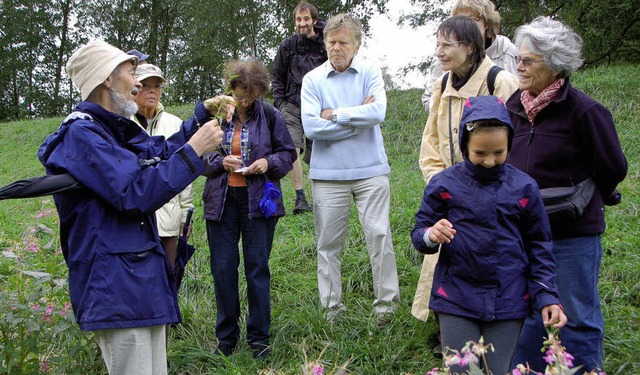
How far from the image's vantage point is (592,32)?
1477 cm

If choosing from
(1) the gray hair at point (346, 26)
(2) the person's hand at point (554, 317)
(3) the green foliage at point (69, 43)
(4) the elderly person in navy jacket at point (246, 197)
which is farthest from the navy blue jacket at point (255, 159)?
(3) the green foliage at point (69, 43)

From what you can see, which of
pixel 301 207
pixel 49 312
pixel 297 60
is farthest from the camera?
pixel 301 207

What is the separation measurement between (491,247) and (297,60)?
3.76 m

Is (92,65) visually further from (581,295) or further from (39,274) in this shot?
(581,295)

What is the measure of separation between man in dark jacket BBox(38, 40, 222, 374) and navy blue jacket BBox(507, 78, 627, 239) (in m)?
1.56

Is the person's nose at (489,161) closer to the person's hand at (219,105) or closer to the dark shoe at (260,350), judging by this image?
the person's hand at (219,105)

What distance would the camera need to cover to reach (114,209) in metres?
2.47

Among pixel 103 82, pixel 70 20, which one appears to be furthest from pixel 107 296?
pixel 70 20

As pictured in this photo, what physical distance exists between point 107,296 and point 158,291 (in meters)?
0.22

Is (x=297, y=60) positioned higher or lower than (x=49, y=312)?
higher

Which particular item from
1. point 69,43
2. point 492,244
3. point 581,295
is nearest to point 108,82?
point 492,244

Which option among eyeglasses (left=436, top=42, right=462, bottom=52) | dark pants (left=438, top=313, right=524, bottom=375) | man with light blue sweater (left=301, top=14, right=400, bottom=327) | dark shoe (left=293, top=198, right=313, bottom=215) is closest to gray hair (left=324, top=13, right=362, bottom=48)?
man with light blue sweater (left=301, top=14, right=400, bottom=327)

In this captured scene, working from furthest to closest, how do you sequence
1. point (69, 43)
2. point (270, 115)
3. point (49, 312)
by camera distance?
point (69, 43), point (270, 115), point (49, 312)

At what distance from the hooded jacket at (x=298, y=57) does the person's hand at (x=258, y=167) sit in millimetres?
2228
